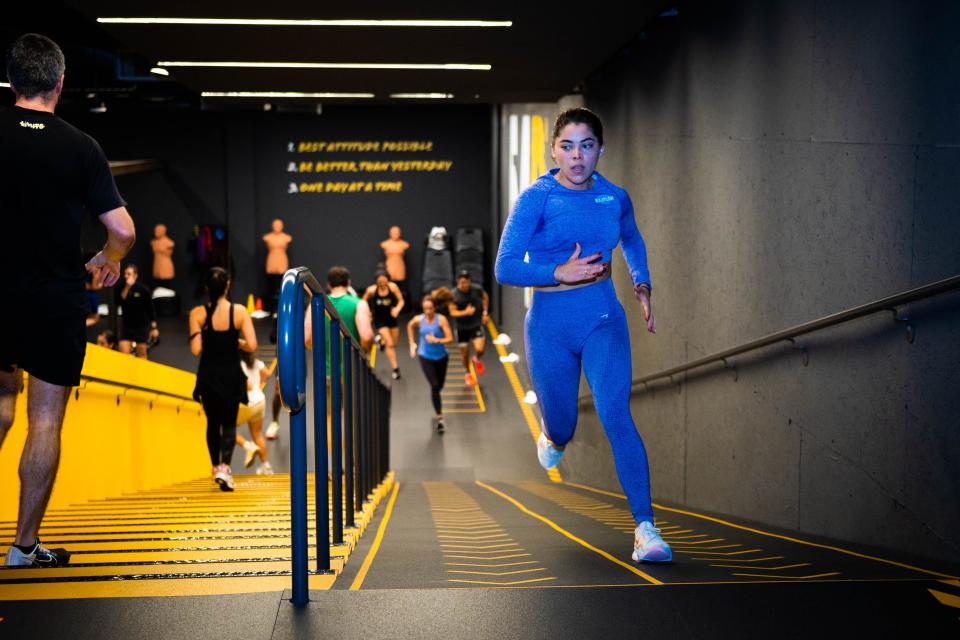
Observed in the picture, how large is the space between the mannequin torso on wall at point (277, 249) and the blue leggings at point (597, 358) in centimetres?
1887

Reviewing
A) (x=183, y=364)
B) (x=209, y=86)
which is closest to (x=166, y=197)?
(x=183, y=364)

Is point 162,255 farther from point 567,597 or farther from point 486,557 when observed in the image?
point 567,597

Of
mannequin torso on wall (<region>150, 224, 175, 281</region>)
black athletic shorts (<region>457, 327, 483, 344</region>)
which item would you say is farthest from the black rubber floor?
mannequin torso on wall (<region>150, 224, 175, 281</region>)

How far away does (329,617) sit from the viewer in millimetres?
2426

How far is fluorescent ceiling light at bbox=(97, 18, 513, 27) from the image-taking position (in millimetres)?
7961

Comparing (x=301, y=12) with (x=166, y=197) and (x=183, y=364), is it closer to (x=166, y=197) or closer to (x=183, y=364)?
(x=183, y=364)

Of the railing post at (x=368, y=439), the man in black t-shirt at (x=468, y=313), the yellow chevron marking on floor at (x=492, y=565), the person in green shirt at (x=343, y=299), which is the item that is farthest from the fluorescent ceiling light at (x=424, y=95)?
the yellow chevron marking on floor at (x=492, y=565)

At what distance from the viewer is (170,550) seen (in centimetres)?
362

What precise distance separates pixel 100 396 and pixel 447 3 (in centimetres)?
350

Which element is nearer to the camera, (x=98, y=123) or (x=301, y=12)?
(x=301, y=12)

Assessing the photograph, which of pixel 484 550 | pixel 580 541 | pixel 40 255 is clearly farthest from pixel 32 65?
pixel 580 541

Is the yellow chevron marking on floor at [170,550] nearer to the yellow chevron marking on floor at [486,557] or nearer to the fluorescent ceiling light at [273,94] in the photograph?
the yellow chevron marking on floor at [486,557]

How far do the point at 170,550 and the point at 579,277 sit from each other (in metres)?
1.63

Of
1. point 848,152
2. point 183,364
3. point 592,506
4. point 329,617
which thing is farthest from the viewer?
point 183,364
